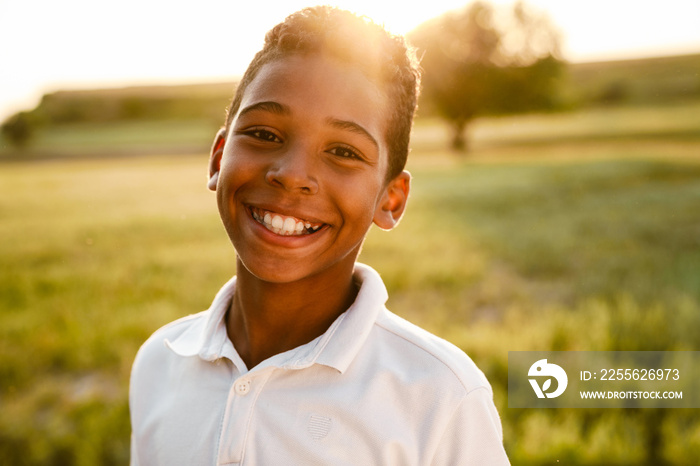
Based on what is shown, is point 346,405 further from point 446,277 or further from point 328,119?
point 446,277

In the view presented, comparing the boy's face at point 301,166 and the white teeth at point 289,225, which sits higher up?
the boy's face at point 301,166

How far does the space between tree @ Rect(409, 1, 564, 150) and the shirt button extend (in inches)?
997

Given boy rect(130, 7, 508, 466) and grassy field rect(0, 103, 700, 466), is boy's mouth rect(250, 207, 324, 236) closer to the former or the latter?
boy rect(130, 7, 508, 466)

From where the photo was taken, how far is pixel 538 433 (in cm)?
296

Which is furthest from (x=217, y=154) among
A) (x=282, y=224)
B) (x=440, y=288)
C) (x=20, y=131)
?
(x=20, y=131)

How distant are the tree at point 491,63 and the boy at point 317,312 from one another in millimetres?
24967

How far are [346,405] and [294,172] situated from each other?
0.58m

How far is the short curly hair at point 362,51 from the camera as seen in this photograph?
1.49 m

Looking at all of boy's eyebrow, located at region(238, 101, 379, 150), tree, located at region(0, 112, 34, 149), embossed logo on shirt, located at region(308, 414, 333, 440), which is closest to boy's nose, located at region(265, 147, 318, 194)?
boy's eyebrow, located at region(238, 101, 379, 150)

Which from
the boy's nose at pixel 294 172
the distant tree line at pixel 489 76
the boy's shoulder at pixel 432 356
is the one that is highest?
the distant tree line at pixel 489 76

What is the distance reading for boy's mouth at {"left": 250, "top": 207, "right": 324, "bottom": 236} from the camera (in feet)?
4.77

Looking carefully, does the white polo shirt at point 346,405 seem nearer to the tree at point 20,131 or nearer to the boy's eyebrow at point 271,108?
the boy's eyebrow at point 271,108

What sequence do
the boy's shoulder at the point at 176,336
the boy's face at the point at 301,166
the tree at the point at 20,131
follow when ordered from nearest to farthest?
1. the boy's face at the point at 301,166
2. the boy's shoulder at the point at 176,336
3. the tree at the point at 20,131

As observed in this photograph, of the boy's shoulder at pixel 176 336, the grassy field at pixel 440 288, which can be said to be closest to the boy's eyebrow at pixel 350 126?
the boy's shoulder at pixel 176 336
